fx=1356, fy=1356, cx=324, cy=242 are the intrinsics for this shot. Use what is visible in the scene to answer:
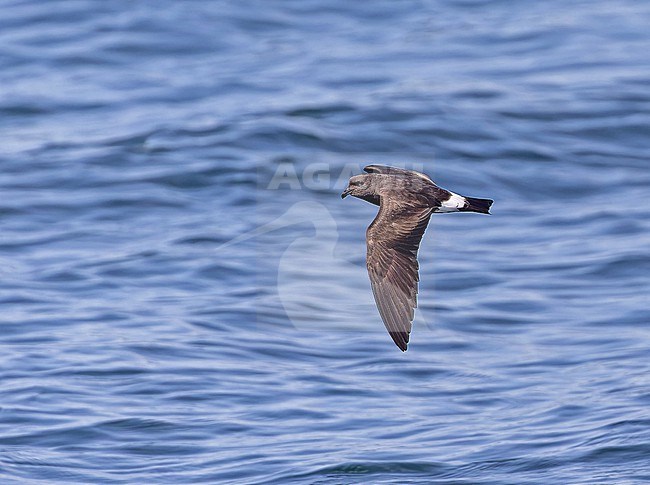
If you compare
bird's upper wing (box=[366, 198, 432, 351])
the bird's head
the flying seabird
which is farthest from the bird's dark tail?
the bird's head

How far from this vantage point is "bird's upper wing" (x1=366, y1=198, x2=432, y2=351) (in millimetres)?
7250

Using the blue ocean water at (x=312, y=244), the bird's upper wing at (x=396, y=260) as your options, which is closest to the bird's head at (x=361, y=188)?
the bird's upper wing at (x=396, y=260)

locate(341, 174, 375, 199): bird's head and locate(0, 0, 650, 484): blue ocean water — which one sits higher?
locate(341, 174, 375, 199): bird's head

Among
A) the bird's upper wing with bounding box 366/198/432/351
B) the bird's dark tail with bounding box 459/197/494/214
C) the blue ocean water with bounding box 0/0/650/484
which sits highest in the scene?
the bird's dark tail with bounding box 459/197/494/214

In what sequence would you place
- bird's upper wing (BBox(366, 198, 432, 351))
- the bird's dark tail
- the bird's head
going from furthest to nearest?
the bird's head, the bird's dark tail, bird's upper wing (BBox(366, 198, 432, 351))

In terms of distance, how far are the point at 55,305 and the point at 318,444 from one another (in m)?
3.51

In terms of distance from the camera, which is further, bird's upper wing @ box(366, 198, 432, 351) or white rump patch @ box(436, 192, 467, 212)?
white rump patch @ box(436, 192, 467, 212)

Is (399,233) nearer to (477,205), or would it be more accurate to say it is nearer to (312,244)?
(477,205)

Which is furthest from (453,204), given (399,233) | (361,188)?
(361,188)

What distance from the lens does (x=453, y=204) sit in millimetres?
7824

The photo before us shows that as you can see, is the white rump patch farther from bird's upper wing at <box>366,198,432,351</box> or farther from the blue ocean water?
the blue ocean water

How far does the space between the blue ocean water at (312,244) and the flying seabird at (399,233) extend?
236cm

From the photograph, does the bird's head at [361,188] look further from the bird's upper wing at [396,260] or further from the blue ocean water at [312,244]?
the blue ocean water at [312,244]

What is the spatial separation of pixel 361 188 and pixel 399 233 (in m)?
0.79
